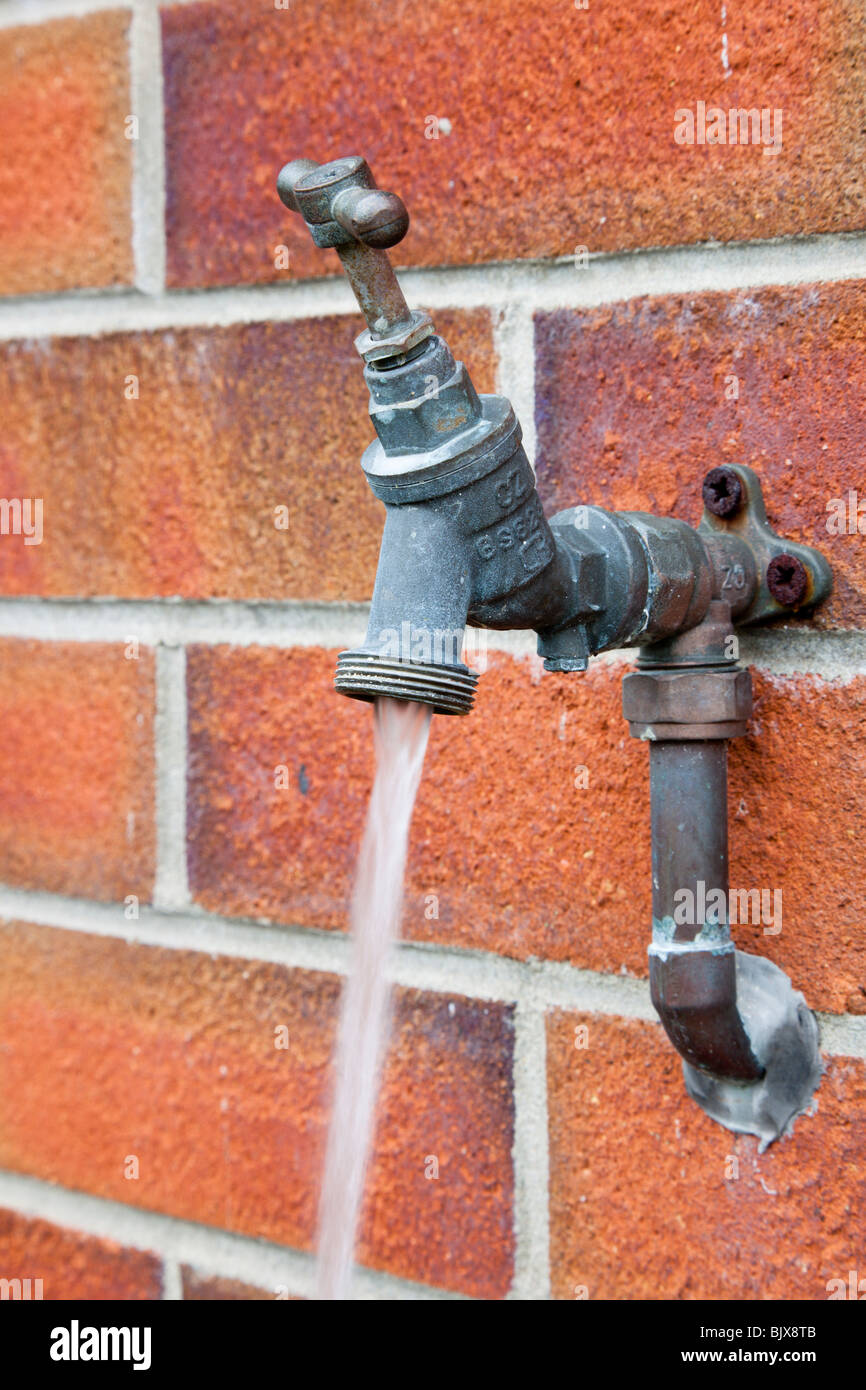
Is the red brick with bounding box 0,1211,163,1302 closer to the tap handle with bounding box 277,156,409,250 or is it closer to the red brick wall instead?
the red brick wall

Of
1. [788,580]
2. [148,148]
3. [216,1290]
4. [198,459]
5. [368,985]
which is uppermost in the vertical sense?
[148,148]

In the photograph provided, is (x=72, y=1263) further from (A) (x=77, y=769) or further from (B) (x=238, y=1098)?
(A) (x=77, y=769)

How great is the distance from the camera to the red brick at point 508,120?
58 cm

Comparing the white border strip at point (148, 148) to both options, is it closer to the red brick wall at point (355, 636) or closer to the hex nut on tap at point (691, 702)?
the red brick wall at point (355, 636)

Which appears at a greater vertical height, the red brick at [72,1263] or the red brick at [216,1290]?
the red brick at [72,1263]

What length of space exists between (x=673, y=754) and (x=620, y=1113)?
20 centimetres

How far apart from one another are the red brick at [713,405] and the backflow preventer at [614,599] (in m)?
0.02

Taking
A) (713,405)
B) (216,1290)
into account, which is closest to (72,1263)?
(216,1290)

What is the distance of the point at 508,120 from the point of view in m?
0.65

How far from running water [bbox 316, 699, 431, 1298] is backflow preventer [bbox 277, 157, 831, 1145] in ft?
0.16

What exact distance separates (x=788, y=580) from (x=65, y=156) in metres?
0.52

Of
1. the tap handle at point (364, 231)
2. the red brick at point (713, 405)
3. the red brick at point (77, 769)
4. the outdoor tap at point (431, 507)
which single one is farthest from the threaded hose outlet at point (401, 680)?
the red brick at point (77, 769)
